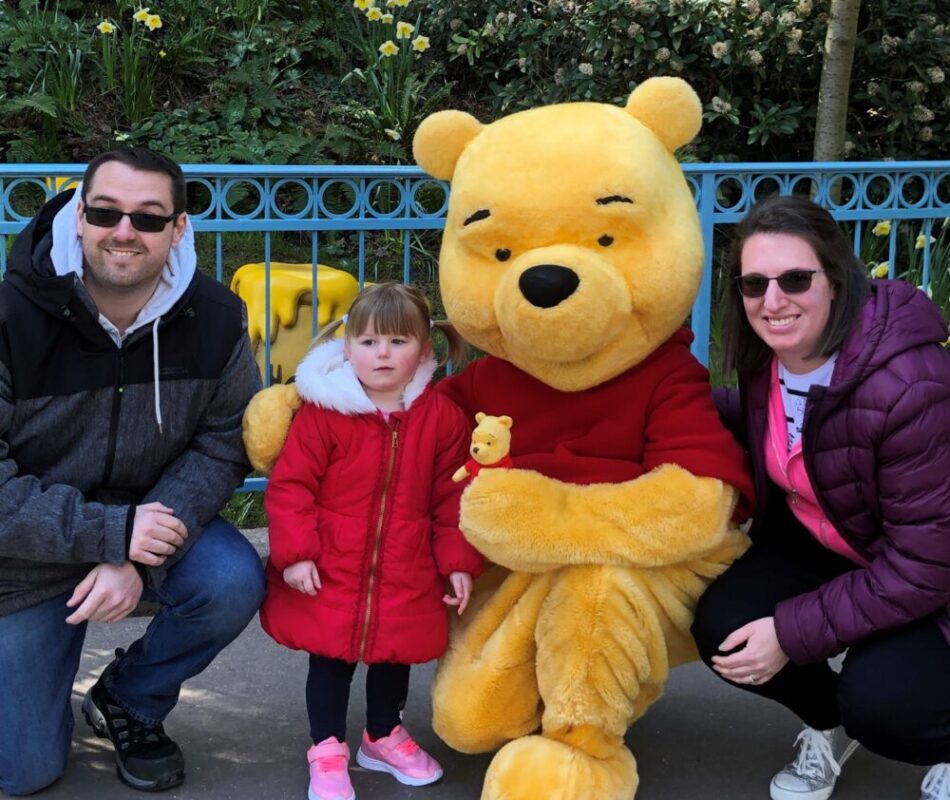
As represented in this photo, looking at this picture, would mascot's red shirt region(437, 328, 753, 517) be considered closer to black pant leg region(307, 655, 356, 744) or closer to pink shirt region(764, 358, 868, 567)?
pink shirt region(764, 358, 868, 567)

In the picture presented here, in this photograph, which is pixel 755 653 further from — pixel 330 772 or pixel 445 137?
pixel 445 137

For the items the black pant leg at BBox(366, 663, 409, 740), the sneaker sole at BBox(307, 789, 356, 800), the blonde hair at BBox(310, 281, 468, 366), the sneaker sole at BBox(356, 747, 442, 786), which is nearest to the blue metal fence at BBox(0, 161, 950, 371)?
the blonde hair at BBox(310, 281, 468, 366)

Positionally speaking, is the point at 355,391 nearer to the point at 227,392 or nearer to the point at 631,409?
the point at 227,392

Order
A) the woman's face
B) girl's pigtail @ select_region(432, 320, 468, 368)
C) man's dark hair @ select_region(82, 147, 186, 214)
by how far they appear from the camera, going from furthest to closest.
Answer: girl's pigtail @ select_region(432, 320, 468, 368) → man's dark hair @ select_region(82, 147, 186, 214) → the woman's face

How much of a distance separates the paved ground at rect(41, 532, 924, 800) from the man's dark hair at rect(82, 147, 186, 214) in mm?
1372

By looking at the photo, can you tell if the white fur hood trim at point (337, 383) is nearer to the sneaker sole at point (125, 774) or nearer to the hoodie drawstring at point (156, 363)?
the hoodie drawstring at point (156, 363)

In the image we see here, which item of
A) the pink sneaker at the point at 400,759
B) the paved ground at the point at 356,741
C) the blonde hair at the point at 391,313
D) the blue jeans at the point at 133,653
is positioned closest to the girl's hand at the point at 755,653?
the paved ground at the point at 356,741

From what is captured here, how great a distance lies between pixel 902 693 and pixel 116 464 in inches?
73.8

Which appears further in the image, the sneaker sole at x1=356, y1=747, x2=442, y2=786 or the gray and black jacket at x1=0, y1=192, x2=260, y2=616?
the sneaker sole at x1=356, y1=747, x2=442, y2=786

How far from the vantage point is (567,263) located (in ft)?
8.87

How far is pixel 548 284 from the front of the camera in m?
2.67

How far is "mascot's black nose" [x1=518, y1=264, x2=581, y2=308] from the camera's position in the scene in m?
2.67

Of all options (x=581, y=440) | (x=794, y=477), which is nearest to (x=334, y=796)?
(x=581, y=440)

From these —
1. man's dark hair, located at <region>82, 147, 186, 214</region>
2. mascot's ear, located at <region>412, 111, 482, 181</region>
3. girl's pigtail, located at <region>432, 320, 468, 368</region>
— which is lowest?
girl's pigtail, located at <region>432, 320, 468, 368</region>
